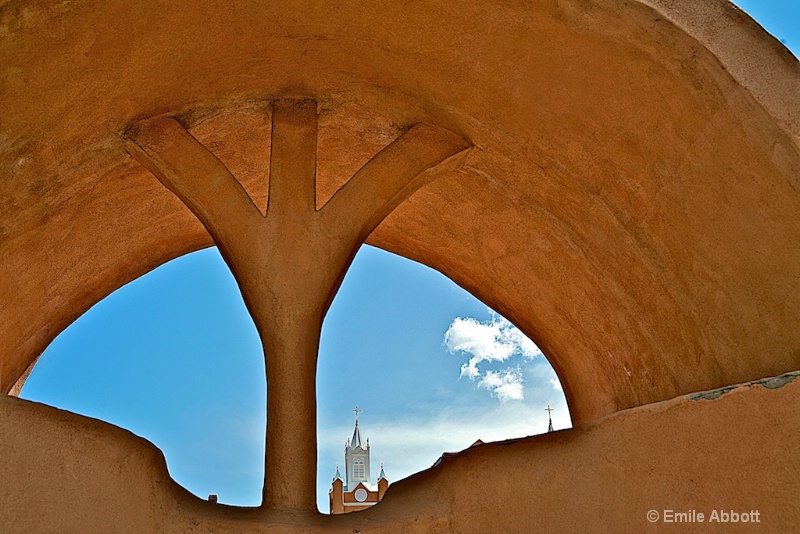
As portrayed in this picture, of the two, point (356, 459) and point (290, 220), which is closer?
point (290, 220)

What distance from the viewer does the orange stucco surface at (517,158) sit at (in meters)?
5.13

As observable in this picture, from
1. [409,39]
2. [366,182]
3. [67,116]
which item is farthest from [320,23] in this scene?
[67,116]

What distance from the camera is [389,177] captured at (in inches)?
281

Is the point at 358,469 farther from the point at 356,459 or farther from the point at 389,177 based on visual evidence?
the point at 389,177

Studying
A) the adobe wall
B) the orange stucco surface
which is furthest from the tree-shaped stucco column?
the adobe wall

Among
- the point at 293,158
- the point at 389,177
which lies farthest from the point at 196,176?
the point at 389,177

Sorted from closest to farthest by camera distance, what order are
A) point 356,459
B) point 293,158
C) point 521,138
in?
point 521,138 → point 293,158 → point 356,459

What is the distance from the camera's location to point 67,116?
251 inches

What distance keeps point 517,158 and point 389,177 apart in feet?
3.50

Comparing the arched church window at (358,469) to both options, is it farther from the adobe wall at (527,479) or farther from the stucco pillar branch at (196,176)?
the adobe wall at (527,479)

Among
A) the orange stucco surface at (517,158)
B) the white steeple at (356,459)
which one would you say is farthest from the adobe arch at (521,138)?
the white steeple at (356,459)

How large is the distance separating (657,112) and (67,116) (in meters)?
4.22

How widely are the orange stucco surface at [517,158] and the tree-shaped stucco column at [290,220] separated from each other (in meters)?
0.22

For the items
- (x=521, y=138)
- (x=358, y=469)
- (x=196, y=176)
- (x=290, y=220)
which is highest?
(x=358, y=469)
